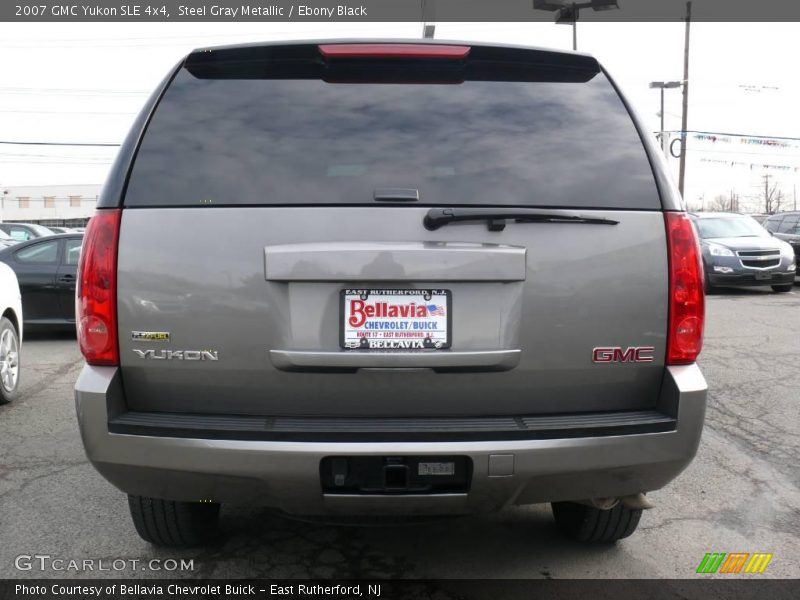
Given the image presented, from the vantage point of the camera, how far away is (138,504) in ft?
8.85

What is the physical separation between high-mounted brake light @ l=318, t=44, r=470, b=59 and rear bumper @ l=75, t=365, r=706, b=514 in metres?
1.37

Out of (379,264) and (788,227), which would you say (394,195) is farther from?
(788,227)

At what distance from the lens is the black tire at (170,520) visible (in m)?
2.70

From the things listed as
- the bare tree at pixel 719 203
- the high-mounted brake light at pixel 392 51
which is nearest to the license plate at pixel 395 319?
the high-mounted brake light at pixel 392 51

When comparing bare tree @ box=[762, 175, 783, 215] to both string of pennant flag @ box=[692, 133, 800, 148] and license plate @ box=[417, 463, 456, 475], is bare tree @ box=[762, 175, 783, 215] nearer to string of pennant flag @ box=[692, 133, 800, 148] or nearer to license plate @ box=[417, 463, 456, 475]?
string of pennant flag @ box=[692, 133, 800, 148]

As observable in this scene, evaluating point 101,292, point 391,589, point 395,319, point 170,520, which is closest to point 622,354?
point 395,319

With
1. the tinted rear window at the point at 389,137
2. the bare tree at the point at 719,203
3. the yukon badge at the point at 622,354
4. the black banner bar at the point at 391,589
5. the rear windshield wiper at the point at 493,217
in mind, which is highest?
the tinted rear window at the point at 389,137

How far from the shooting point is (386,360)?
7.16ft

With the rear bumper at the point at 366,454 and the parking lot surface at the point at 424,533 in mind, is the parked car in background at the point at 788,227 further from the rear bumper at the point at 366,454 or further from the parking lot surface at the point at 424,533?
the rear bumper at the point at 366,454

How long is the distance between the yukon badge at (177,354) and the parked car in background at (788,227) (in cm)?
1673

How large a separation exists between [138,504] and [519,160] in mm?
1999

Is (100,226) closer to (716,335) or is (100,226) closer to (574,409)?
(574,409)

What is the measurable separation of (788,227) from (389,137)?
17473 millimetres
